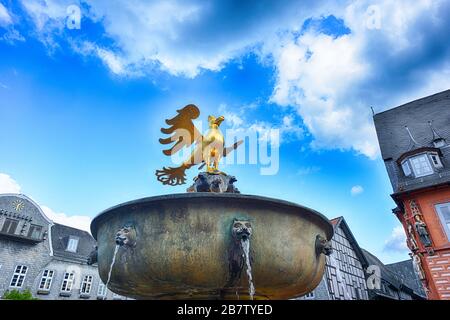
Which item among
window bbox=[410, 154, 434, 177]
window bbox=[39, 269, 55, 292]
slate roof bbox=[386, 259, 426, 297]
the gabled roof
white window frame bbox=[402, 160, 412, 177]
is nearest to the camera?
window bbox=[410, 154, 434, 177]

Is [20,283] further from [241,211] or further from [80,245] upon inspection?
[241,211]

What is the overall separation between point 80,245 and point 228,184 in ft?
80.4

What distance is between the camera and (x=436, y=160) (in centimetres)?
1612

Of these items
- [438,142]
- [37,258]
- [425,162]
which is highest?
[438,142]

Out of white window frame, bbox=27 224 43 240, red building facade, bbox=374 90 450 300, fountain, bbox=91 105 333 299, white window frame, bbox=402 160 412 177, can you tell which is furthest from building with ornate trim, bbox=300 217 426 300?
white window frame, bbox=27 224 43 240

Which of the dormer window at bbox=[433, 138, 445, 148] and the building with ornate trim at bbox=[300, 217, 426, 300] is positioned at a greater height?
the dormer window at bbox=[433, 138, 445, 148]

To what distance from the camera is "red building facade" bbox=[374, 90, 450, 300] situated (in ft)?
44.3

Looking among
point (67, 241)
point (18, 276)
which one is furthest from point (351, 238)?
point (18, 276)

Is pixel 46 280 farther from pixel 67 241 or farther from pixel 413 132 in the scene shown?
pixel 413 132

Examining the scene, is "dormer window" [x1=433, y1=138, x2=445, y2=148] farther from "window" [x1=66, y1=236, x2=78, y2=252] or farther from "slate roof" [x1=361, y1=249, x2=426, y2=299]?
"window" [x1=66, y1=236, x2=78, y2=252]

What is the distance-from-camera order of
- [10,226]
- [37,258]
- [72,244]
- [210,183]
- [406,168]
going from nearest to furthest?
[210,183] → [406,168] → [10,226] → [37,258] → [72,244]

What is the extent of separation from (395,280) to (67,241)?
29.4 m

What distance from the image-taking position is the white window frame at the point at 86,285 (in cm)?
2259
